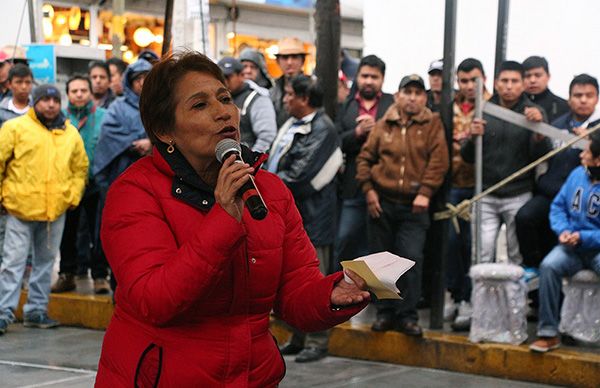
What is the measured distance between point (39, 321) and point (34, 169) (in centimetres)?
141

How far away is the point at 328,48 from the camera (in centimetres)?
904

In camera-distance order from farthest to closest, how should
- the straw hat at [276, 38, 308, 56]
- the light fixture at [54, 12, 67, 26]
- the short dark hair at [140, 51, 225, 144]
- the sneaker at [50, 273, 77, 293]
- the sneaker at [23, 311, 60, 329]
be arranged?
the light fixture at [54, 12, 67, 26]
the sneaker at [50, 273, 77, 293]
the straw hat at [276, 38, 308, 56]
the sneaker at [23, 311, 60, 329]
the short dark hair at [140, 51, 225, 144]

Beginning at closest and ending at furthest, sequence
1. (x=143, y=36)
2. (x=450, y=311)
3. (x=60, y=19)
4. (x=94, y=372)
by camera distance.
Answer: (x=94, y=372), (x=450, y=311), (x=60, y=19), (x=143, y=36)

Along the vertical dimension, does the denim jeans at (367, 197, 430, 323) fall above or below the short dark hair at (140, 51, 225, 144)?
below

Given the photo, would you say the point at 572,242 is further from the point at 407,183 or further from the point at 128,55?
the point at 128,55

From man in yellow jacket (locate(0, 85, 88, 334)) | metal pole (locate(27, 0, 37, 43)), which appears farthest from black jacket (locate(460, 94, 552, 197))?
metal pole (locate(27, 0, 37, 43))

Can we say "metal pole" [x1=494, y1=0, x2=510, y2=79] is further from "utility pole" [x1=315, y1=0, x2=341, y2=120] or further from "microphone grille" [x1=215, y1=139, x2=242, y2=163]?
"microphone grille" [x1=215, y1=139, x2=242, y2=163]

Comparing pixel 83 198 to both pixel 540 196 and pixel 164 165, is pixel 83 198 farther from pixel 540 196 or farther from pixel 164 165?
pixel 164 165

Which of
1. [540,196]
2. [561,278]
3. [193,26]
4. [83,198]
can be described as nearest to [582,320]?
[561,278]

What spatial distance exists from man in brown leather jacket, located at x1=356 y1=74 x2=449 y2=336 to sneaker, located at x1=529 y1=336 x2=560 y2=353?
0.89 metres

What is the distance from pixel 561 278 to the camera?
742 cm

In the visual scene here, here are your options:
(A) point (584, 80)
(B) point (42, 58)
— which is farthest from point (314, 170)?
(B) point (42, 58)

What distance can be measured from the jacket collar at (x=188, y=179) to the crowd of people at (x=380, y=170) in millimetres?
4490

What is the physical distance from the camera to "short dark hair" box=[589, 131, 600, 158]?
7.30 metres
